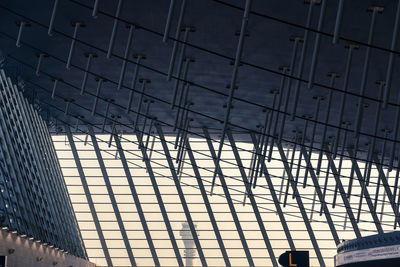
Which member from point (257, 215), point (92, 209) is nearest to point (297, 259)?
point (257, 215)

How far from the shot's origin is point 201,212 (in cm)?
3797

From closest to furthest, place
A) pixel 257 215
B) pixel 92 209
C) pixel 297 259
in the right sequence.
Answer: pixel 297 259, pixel 257 215, pixel 92 209

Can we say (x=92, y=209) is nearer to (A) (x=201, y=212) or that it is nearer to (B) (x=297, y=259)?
(A) (x=201, y=212)

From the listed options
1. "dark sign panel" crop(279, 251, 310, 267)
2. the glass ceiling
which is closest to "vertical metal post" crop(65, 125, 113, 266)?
the glass ceiling

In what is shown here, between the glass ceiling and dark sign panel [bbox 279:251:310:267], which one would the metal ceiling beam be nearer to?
the glass ceiling

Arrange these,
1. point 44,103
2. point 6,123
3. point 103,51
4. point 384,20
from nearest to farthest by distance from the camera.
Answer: point 384,20 → point 103,51 → point 6,123 → point 44,103

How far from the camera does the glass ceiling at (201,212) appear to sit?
3778 cm

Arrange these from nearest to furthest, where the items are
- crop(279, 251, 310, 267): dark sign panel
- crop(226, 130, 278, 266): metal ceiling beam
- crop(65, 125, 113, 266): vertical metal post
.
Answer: crop(279, 251, 310, 267): dark sign panel, crop(226, 130, 278, 266): metal ceiling beam, crop(65, 125, 113, 266): vertical metal post

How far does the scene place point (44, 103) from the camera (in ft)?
104

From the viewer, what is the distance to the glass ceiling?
124 feet

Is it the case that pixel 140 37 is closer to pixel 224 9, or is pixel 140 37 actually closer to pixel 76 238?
pixel 224 9

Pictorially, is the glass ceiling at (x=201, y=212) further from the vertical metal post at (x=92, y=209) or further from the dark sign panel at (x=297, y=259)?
the dark sign panel at (x=297, y=259)

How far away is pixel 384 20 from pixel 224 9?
14.7 ft

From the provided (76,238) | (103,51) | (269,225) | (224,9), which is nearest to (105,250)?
(76,238)
